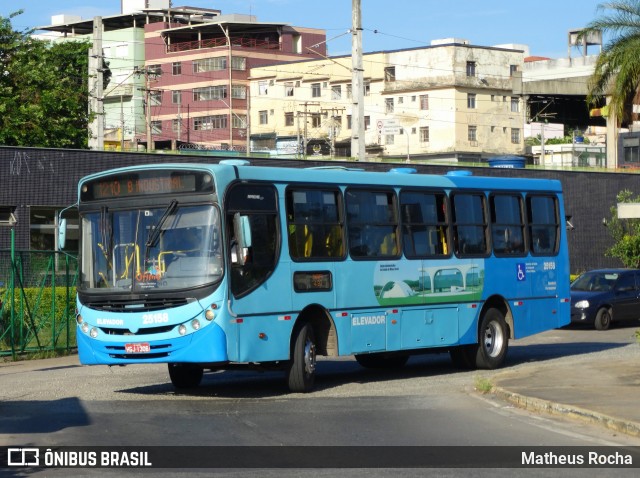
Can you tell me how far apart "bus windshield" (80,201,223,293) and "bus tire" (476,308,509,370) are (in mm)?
6236

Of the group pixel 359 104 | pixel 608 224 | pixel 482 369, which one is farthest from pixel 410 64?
pixel 482 369

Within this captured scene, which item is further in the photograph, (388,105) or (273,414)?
(388,105)

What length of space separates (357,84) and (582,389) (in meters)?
23.8

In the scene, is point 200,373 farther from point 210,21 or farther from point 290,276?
point 210,21

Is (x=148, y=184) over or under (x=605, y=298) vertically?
over

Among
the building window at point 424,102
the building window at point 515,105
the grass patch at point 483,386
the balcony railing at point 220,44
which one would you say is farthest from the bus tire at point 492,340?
the balcony railing at point 220,44

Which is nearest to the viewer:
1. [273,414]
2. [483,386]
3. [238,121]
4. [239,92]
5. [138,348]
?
[273,414]

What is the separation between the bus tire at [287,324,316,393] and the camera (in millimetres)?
16422

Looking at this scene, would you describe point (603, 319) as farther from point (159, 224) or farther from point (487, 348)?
point (159, 224)

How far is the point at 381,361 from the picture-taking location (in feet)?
68.5

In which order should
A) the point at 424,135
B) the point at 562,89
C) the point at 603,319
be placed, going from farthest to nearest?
the point at 424,135
the point at 562,89
the point at 603,319

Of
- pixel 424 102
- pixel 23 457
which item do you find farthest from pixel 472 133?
pixel 23 457

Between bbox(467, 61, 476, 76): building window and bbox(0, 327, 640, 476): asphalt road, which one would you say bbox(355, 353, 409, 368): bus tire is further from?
bbox(467, 61, 476, 76): building window

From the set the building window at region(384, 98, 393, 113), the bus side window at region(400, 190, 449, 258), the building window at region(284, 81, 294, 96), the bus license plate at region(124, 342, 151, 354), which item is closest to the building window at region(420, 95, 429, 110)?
the building window at region(384, 98, 393, 113)
